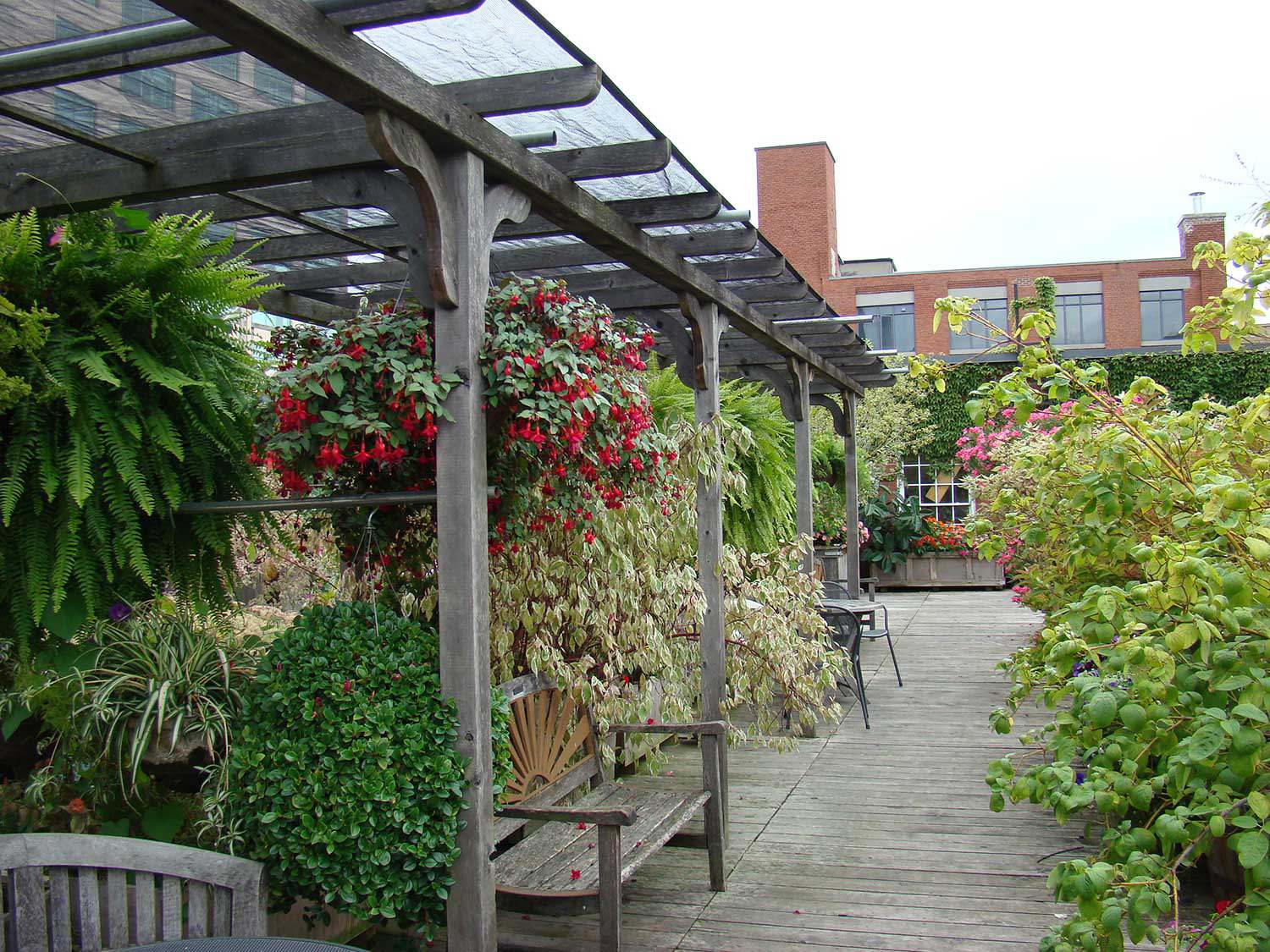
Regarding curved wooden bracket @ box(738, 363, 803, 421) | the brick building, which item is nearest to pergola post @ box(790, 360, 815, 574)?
curved wooden bracket @ box(738, 363, 803, 421)

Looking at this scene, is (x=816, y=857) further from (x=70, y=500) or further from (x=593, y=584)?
(x=70, y=500)

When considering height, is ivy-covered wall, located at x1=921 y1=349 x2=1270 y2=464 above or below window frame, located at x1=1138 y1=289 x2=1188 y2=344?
below

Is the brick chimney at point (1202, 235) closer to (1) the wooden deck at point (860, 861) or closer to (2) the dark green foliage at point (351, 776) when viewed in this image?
(1) the wooden deck at point (860, 861)

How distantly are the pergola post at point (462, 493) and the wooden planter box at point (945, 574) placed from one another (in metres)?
12.9

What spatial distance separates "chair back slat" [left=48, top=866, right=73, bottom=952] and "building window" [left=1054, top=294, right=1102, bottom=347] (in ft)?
82.5

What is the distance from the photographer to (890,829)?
451 centimetres

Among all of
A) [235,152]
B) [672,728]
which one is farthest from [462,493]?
[672,728]

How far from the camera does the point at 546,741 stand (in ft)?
12.8

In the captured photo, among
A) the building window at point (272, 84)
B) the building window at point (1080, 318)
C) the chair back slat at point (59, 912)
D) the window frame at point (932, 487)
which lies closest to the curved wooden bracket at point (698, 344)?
the building window at point (272, 84)

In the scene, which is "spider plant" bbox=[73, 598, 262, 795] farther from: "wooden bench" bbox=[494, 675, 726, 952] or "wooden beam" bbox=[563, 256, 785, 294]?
"wooden beam" bbox=[563, 256, 785, 294]

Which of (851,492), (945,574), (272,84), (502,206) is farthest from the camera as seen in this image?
(945,574)

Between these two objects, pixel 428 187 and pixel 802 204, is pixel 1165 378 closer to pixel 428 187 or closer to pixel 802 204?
pixel 802 204

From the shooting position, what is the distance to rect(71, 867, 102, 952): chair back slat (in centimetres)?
221

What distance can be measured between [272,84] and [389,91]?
0.63m
